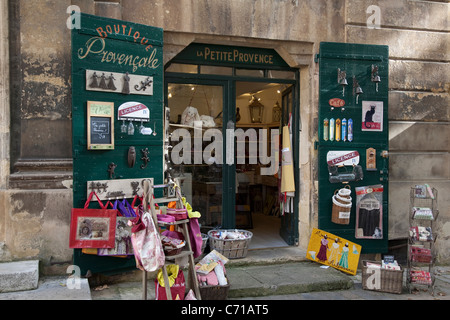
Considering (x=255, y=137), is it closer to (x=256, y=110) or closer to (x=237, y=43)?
(x=256, y=110)

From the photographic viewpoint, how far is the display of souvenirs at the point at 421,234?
5.58 meters

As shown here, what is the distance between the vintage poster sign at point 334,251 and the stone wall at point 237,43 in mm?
296

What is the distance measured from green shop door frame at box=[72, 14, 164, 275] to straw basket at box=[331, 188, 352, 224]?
2.59 meters

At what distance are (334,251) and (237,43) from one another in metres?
3.32

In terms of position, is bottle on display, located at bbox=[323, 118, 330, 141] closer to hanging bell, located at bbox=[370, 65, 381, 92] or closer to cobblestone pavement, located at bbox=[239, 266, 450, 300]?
hanging bell, located at bbox=[370, 65, 381, 92]

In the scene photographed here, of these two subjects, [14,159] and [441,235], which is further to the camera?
[441,235]

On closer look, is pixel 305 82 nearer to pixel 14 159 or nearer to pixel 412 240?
pixel 412 240

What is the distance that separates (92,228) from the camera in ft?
16.3

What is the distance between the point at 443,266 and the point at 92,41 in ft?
20.3

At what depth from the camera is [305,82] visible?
6621 mm

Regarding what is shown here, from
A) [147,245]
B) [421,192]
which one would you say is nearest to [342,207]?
[421,192]

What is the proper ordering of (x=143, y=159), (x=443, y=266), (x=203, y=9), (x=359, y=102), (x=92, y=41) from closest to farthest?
(x=92, y=41)
(x=143, y=159)
(x=203, y=9)
(x=359, y=102)
(x=443, y=266)

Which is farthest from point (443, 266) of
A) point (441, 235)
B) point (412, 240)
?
point (412, 240)

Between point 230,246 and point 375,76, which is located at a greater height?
point 375,76
